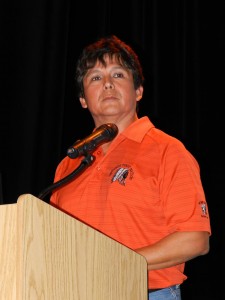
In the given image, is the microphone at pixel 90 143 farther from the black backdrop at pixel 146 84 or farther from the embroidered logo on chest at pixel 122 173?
the black backdrop at pixel 146 84

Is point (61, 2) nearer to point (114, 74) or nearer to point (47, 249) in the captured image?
point (114, 74)

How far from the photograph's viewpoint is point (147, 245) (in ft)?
5.75

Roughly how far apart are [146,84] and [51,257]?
2.25 m

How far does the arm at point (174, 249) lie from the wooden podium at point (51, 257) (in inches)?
11.7

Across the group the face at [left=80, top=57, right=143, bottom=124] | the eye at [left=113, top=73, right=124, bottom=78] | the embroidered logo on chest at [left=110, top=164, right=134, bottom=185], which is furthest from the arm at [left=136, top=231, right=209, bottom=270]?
the eye at [left=113, top=73, right=124, bottom=78]

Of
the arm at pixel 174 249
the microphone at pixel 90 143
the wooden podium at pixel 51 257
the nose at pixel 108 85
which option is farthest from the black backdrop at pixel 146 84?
the wooden podium at pixel 51 257

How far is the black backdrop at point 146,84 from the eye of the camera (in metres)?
2.92

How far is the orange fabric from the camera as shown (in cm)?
172

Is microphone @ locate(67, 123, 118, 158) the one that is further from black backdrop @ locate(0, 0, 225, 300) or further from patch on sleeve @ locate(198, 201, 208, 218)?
black backdrop @ locate(0, 0, 225, 300)

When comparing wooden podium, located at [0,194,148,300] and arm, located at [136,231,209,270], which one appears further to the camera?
arm, located at [136,231,209,270]

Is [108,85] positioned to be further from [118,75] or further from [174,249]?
[174,249]

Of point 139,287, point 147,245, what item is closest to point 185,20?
point 147,245

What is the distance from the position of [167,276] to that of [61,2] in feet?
5.83

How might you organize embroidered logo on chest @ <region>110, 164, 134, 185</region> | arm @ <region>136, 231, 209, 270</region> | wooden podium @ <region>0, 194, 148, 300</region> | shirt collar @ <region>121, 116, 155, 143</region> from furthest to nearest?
shirt collar @ <region>121, 116, 155, 143</region>, embroidered logo on chest @ <region>110, 164, 134, 185</region>, arm @ <region>136, 231, 209, 270</region>, wooden podium @ <region>0, 194, 148, 300</region>
